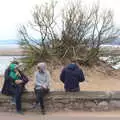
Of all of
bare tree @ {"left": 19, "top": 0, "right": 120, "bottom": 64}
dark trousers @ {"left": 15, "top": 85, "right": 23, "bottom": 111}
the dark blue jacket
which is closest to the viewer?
dark trousers @ {"left": 15, "top": 85, "right": 23, "bottom": 111}

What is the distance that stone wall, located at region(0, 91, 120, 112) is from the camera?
1225 centimetres

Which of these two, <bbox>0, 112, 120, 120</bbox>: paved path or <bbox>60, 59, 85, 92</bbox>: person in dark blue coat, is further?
<bbox>60, 59, 85, 92</bbox>: person in dark blue coat

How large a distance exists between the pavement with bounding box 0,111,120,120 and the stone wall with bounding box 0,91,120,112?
0.79 feet

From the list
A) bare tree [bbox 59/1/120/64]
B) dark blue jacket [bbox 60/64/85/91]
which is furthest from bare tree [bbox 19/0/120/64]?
dark blue jacket [bbox 60/64/85/91]

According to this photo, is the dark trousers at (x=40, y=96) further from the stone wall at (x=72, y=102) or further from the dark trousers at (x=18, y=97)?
the dark trousers at (x=18, y=97)

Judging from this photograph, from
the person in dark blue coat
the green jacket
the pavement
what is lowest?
the pavement

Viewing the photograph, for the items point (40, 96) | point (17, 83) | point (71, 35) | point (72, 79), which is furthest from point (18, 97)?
point (71, 35)

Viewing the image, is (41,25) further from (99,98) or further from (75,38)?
(99,98)

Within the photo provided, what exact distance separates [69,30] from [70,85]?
1321cm

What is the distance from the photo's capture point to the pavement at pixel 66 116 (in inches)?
452

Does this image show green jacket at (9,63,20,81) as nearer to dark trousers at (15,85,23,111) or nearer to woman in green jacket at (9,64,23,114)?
woman in green jacket at (9,64,23,114)

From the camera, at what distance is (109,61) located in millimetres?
26375

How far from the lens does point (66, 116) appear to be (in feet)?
38.5

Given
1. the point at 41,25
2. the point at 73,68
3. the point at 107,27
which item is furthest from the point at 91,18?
the point at 73,68
